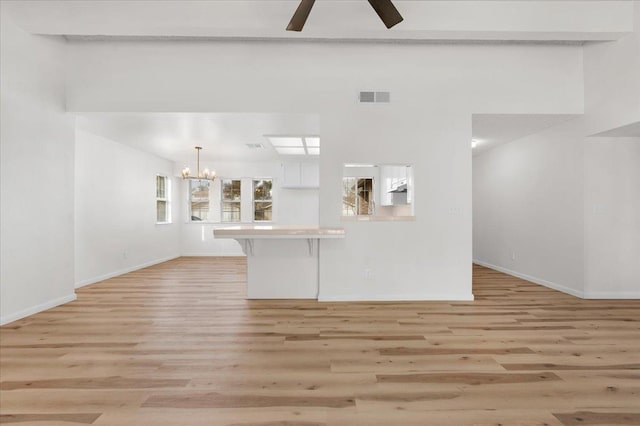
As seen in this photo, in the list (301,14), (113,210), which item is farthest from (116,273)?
(301,14)

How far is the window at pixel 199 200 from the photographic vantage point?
29.0ft

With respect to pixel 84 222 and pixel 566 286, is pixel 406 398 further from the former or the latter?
pixel 84 222

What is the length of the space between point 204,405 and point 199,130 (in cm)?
416

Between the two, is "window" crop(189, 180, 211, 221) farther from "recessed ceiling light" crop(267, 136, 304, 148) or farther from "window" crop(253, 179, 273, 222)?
"recessed ceiling light" crop(267, 136, 304, 148)

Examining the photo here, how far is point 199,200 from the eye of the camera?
888cm

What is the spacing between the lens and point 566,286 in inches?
177

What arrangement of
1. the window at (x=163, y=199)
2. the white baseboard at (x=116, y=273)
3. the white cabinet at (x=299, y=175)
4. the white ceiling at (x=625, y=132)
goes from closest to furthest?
1. the white ceiling at (x=625, y=132)
2. the white baseboard at (x=116, y=273)
3. the window at (x=163, y=199)
4. the white cabinet at (x=299, y=175)

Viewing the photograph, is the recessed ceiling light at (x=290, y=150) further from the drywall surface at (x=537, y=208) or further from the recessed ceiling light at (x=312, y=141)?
the drywall surface at (x=537, y=208)

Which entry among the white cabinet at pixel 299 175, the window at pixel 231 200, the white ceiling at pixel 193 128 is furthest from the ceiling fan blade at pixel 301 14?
the window at pixel 231 200

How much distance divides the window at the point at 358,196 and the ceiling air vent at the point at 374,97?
315cm

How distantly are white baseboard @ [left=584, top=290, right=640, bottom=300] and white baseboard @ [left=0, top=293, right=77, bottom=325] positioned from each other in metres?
6.64

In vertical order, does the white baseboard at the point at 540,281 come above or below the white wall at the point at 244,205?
below

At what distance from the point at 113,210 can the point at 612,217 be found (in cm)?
777

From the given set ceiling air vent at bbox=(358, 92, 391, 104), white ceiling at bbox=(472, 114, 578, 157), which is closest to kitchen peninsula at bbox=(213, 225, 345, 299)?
ceiling air vent at bbox=(358, 92, 391, 104)
